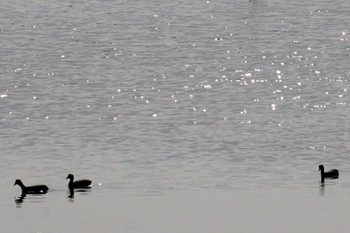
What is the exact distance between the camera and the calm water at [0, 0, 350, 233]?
2274 inches

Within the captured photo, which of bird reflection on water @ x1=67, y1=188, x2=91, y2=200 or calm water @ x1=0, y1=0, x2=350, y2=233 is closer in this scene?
calm water @ x1=0, y1=0, x2=350, y2=233

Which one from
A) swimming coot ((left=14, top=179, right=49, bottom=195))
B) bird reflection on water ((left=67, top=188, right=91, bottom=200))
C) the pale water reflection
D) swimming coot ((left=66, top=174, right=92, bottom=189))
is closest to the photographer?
the pale water reflection

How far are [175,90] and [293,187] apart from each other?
3349 cm

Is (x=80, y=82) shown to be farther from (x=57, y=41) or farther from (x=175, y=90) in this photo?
(x=57, y=41)

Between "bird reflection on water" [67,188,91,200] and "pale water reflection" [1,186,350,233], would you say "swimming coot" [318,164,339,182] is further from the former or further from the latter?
"bird reflection on water" [67,188,91,200]

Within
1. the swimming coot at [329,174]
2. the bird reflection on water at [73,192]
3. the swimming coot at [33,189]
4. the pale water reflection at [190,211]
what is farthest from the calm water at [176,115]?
the swimming coot at [33,189]

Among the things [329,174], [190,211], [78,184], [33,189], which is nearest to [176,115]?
[329,174]

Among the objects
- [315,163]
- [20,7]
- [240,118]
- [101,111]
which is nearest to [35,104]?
[101,111]

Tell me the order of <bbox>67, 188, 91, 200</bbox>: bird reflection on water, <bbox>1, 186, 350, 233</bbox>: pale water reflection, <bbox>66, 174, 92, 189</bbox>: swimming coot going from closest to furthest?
<bbox>1, 186, 350, 233</bbox>: pale water reflection
<bbox>67, 188, 91, 200</bbox>: bird reflection on water
<bbox>66, 174, 92, 189</bbox>: swimming coot

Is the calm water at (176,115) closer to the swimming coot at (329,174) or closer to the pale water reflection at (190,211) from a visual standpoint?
the pale water reflection at (190,211)

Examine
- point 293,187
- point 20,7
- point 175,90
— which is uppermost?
point 20,7

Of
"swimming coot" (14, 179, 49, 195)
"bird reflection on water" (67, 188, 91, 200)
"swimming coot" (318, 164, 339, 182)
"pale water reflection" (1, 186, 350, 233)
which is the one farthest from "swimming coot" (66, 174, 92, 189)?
"swimming coot" (318, 164, 339, 182)

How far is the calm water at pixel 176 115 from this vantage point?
189ft

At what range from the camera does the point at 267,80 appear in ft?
326
